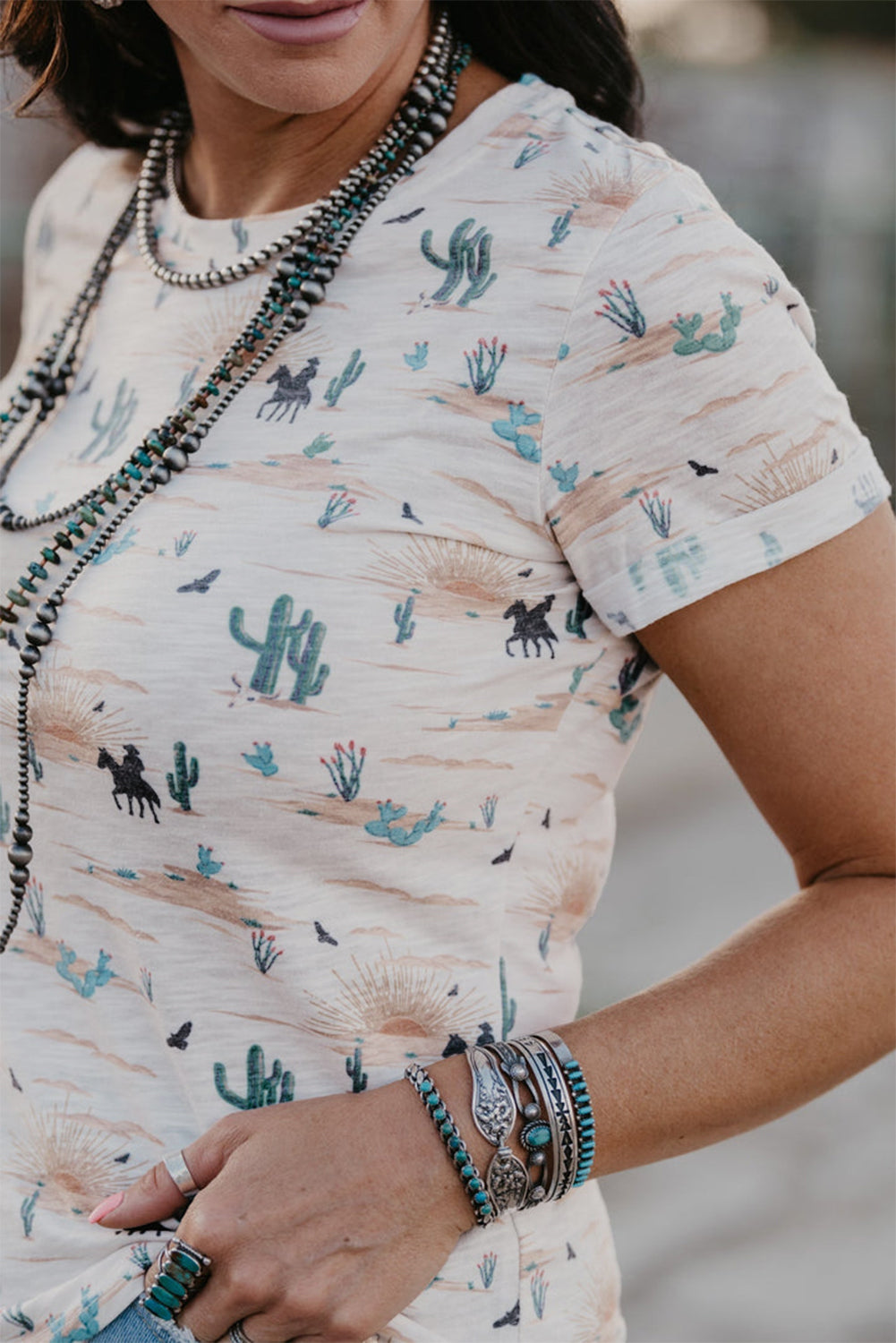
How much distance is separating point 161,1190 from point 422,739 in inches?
16.2

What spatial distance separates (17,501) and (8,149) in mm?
5272

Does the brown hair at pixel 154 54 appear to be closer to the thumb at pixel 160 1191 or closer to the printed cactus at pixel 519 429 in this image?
the printed cactus at pixel 519 429

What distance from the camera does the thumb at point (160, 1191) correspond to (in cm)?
116

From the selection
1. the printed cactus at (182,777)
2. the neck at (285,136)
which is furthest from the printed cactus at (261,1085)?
the neck at (285,136)

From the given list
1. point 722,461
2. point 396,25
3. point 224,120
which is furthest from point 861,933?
point 224,120

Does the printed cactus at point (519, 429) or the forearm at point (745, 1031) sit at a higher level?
the printed cactus at point (519, 429)

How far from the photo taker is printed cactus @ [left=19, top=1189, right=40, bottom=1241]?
1294mm

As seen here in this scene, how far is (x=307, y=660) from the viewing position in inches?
45.9

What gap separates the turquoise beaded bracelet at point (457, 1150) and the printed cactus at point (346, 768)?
0.23 m

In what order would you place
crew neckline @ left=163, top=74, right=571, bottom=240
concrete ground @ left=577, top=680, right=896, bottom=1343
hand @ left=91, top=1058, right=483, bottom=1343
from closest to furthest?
hand @ left=91, top=1058, right=483, bottom=1343 < crew neckline @ left=163, top=74, right=571, bottom=240 < concrete ground @ left=577, top=680, right=896, bottom=1343

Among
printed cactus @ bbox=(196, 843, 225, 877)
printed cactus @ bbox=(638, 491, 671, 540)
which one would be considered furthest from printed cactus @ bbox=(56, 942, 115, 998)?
printed cactus @ bbox=(638, 491, 671, 540)

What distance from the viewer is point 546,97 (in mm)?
1342

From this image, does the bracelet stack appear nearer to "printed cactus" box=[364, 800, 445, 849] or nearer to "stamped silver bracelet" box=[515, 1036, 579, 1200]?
"stamped silver bracelet" box=[515, 1036, 579, 1200]

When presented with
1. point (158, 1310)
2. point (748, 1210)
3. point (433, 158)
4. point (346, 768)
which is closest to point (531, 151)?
point (433, 158)
